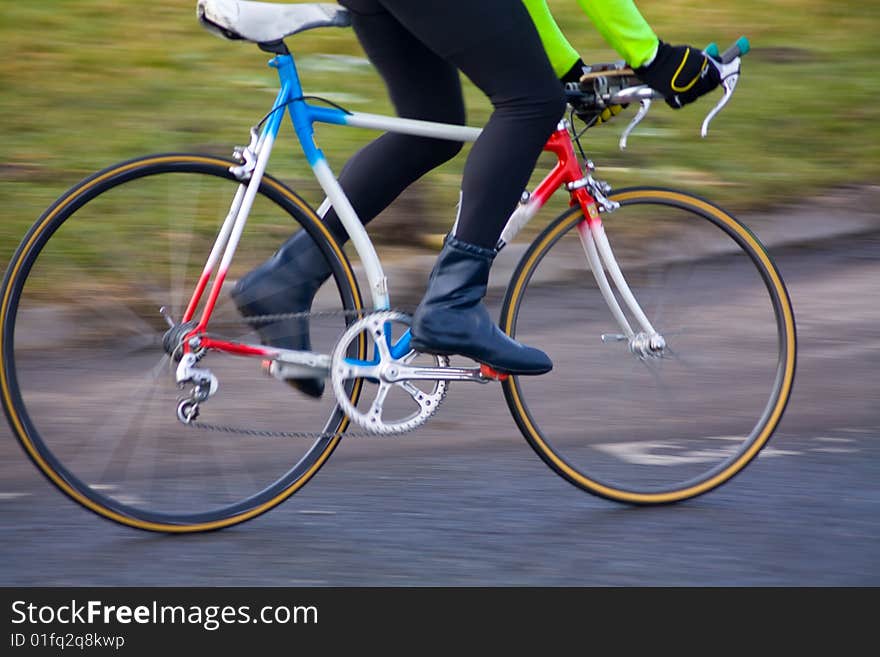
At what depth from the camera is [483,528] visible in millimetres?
3988

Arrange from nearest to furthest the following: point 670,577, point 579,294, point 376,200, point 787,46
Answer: point 670,577 < point 376,200 < point 579,294 < point 787,46

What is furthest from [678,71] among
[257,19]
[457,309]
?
[257,19]

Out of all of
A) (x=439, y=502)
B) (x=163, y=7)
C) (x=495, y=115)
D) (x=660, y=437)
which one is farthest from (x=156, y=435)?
(x=163, y=7)

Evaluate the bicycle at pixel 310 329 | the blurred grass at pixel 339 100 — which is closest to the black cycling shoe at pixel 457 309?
the bicycle at pixel 310 329

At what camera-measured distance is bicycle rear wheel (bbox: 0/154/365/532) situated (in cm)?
366

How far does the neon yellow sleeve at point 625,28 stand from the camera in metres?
3.62

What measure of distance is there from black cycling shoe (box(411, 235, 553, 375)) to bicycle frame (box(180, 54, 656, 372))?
121mm

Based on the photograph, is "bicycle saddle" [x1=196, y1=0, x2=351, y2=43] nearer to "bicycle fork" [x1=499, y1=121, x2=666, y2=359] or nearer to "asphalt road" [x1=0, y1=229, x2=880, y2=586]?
"bicycle fork" [x1=499, y1=121, x2=666, y2=359]

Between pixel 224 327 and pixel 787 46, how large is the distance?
614 centimetres

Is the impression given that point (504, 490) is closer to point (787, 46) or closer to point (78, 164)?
point (78, 164)

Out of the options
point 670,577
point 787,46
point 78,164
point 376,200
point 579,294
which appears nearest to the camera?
point 670,577

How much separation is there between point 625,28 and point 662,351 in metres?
1.02

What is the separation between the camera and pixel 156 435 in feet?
12.8

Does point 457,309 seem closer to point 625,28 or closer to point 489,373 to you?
point 489,373
